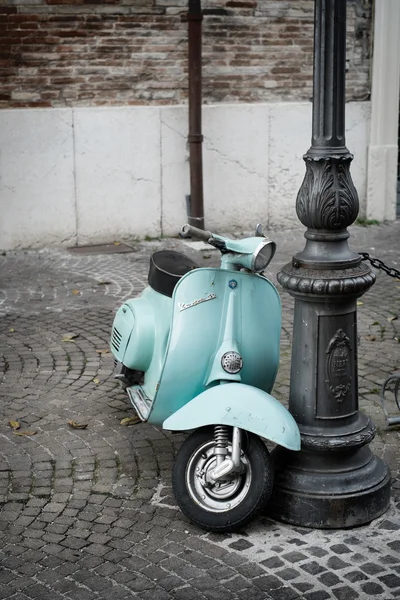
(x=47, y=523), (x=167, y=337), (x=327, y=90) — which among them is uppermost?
(x=327, y=90)

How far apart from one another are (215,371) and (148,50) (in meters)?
6.24

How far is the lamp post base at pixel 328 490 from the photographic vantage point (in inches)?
153

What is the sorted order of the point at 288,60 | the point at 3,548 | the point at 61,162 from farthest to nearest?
the point at 288,60 < the point at 61,162 < the point at 3,548

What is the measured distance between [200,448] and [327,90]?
1.58 m

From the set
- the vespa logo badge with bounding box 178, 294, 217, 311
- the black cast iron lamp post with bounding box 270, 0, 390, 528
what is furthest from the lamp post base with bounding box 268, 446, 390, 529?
the vespa logo badge with bounding box 178, 294, 217, 311

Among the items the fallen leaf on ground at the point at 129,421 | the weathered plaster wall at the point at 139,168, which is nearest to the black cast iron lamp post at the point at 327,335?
the fallen leaf on ground at the point at 129,421

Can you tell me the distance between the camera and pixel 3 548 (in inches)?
146

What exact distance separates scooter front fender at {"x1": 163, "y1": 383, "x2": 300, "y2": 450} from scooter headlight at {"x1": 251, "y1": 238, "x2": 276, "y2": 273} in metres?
0.52

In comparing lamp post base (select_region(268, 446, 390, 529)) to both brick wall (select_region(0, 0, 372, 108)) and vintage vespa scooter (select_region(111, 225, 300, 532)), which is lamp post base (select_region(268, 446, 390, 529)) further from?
brick wall (select_region(0, 0, 372, 108))

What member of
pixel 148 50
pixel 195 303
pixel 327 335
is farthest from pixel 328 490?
pixel 148 50

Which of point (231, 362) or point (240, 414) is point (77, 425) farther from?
point (240, 414)

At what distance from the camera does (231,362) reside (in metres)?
4.09

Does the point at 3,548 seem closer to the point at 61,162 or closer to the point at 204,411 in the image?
the point at 204,411

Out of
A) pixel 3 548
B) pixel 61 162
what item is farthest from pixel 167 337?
pixel 61 162
